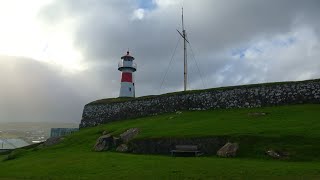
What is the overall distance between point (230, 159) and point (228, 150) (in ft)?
5.51

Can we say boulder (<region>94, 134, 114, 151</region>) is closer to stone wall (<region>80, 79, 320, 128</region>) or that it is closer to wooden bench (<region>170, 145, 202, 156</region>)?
wooden bench (<region>170, 145, 202, 156</region>)

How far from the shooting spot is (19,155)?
41.2 m

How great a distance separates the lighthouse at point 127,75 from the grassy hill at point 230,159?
99.7ft

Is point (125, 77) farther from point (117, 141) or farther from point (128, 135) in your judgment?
point (117, 141)

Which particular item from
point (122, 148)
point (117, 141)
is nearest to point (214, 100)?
point (117, 141)

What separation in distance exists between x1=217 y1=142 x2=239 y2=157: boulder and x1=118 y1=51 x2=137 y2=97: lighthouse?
4249 cm

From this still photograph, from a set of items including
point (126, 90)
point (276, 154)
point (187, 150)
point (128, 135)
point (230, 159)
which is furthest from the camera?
point (126, 90)

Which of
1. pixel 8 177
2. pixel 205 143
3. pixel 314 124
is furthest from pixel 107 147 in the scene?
pixel 314 124

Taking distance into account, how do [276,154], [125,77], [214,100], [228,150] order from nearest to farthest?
[276,154] < [228,150] < [214,100] < [125,77]

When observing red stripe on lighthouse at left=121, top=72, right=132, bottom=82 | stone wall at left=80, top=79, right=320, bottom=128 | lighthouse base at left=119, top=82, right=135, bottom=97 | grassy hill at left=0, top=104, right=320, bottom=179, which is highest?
red stripe on lighthouse at left=121, top=72, right=132, bottom=82

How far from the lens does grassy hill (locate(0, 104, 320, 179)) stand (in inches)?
838

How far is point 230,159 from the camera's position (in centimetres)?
2609

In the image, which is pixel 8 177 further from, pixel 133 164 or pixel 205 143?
pixel 205 143

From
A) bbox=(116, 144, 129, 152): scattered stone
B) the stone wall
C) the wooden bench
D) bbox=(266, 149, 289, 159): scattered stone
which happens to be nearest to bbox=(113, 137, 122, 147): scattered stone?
bbox=(116, 144, 129, 152): scattered stone
